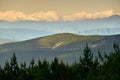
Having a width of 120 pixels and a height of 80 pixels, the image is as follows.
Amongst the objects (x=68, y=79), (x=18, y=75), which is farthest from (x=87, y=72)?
(x=18, y=75)

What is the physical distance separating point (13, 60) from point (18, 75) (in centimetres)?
475

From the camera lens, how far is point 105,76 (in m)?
107

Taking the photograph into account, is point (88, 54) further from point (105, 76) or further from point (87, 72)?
point (105, 76)

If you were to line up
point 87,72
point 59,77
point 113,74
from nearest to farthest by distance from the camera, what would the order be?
point 113,74
point 59,77
point 87,72

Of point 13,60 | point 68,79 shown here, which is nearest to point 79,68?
point 68,79

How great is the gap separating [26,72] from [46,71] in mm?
14355

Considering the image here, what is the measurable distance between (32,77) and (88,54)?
1792 centimetres

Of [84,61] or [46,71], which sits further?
[84,61]

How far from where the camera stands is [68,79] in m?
116

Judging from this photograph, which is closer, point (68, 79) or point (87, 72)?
point (68, 79)

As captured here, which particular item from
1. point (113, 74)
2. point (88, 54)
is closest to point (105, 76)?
point (113, 74)

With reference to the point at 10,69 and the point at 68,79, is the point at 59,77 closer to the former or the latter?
the point at 68,79

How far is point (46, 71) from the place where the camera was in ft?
379

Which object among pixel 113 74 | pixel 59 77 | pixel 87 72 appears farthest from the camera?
pixel 87 72
